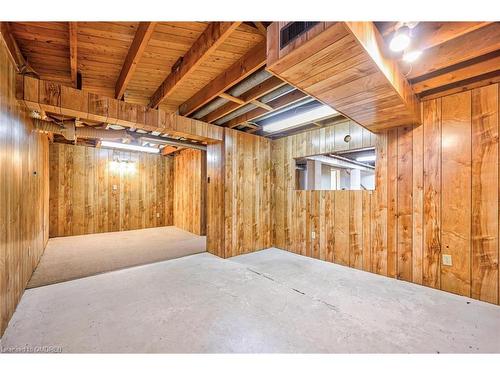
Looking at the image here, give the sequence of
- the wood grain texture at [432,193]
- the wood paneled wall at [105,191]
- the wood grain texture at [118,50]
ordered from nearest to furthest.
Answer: the wood grain texture at [118,50] → the wood grain texture at [432,193] → the wood paneled wall at [105,191]

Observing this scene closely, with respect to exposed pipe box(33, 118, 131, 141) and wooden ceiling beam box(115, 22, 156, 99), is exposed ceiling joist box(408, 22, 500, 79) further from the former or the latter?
exposed pipe box(33, 118, 131, 141)

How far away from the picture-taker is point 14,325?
1711mm

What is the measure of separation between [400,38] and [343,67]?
40 centimetres

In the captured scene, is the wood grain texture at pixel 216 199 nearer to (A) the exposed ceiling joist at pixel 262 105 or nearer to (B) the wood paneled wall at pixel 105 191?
(A) the exposed ceiling joist at pixel 262 105

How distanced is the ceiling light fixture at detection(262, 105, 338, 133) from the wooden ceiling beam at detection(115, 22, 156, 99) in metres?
1.97

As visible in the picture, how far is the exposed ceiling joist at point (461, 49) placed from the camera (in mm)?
1563

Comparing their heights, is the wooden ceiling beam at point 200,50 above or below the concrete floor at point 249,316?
above

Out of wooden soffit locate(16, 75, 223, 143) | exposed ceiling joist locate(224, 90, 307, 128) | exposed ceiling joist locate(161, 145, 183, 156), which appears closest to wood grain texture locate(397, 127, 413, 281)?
exposed ceiling joist locate(224, 90, 307, 128)

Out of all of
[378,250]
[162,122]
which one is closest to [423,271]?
[378,250]

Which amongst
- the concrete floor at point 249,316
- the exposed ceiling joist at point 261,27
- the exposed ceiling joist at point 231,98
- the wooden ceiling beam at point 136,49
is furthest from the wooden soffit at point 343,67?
the concrete floor at point 249,316

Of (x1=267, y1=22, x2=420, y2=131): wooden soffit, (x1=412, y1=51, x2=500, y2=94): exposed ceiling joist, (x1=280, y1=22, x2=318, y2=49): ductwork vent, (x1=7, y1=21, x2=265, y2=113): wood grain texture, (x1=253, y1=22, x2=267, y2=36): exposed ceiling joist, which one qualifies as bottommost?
(x1=267, y1=22, x2=420, y2=131): wooden soffit

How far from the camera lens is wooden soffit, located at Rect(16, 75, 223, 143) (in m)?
2.08

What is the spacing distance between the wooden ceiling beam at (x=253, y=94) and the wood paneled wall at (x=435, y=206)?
1674 millimetres

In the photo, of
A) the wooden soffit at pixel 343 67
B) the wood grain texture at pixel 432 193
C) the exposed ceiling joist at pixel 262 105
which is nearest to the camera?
the wooden soffit at pixel 343 67
